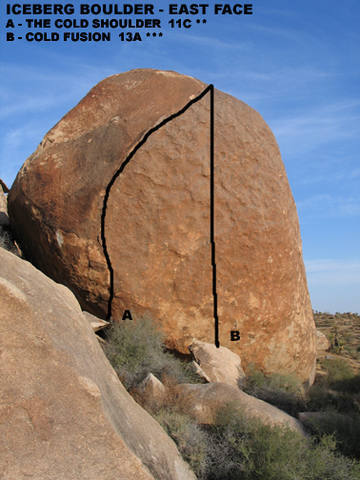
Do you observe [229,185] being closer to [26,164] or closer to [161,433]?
[26,164]

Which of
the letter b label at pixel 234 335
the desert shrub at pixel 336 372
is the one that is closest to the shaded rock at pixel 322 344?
the desert shrub at pixel 336 372

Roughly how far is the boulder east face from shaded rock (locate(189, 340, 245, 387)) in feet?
0.61

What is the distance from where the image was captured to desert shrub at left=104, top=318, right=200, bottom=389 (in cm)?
579

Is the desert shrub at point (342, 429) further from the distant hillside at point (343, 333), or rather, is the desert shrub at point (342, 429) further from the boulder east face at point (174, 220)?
the distant hillside at point (343, 333)

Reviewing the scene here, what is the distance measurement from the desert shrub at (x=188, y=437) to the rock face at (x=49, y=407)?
1190 mm

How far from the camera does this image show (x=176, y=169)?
650 cm

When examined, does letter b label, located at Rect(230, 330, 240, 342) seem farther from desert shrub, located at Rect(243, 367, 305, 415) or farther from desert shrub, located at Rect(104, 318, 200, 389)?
desert shrub, located at Rect(104, 318, 200, 389)

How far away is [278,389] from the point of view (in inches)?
257

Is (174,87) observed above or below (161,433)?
above

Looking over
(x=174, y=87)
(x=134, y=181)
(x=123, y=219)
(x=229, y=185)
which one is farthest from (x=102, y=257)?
(x=174, y=87)

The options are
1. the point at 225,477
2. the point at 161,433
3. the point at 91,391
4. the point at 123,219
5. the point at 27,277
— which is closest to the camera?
the point at 91,391

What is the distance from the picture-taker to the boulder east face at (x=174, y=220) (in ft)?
20.9

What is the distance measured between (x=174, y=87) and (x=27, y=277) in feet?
16.8

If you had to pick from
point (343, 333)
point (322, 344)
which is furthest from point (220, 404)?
point (343, 333)
